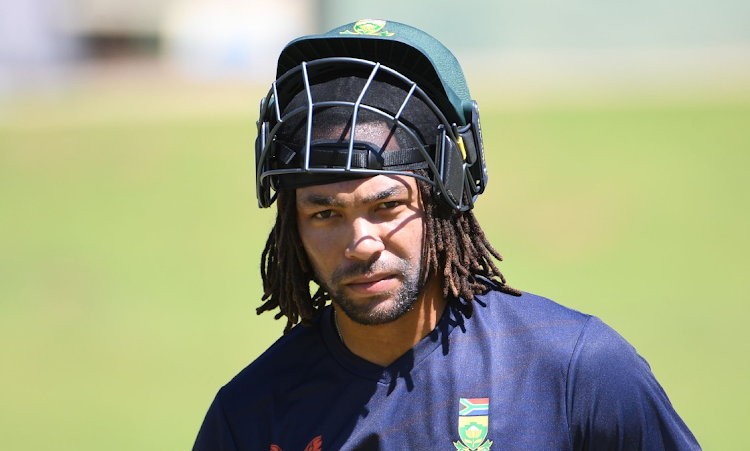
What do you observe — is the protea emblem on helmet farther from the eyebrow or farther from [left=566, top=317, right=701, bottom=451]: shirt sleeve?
[left=566, top=317, right=701, bottom=451]: shirt sleeve

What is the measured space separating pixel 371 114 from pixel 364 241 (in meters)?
0.36

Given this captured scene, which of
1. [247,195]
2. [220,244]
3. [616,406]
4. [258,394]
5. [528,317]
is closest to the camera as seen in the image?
[616,406]

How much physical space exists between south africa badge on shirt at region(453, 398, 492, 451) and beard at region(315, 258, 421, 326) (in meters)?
0.31

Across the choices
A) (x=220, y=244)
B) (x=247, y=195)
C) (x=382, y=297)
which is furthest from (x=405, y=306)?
(x=247, y=195)

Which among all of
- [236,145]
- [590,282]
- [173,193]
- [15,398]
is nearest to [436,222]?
[15,398]

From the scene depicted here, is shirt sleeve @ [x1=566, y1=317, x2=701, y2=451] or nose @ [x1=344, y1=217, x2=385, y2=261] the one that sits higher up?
nose @ [x1=344, y1=217, x2=385, y2=261]

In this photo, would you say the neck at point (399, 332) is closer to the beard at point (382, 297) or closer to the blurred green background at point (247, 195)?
the beard at point (382, 297)

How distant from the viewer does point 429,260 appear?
2.86 metres

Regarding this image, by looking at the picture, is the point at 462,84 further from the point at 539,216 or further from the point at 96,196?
the point at 96,196

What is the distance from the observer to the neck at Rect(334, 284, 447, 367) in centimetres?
292

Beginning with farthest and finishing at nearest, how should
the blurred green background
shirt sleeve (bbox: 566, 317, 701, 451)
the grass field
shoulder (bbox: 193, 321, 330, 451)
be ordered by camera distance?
1. the blurred green background
2. the grass field
3. shoulder (bbox: 193, 321, 330, 451)
4. shirt sleeve (bbox: 566, 317, 701, 451)

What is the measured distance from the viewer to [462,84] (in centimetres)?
301

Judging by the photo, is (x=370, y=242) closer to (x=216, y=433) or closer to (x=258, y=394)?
(x=258, y=394)

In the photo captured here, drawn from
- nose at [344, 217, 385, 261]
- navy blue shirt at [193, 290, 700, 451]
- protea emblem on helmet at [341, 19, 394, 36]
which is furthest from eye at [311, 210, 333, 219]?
protea emblem on helmet at [341, 19, 394, 36]
